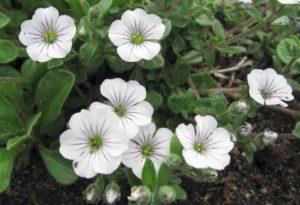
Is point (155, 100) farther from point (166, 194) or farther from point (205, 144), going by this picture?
point (166, 194)

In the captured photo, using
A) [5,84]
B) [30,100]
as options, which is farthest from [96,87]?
[5,84]

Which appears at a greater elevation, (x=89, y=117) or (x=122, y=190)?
(x=89, y=117)

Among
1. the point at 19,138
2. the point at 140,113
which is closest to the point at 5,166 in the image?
the point at 19,138

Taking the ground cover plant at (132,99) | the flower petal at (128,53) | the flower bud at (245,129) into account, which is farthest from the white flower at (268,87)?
the flower petal at (128,53)

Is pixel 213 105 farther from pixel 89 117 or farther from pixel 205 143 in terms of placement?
pixel 89 117

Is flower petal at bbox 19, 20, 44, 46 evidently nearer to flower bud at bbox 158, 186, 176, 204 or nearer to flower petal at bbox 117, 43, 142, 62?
flower petal at bbox 117, 43, 142, 62

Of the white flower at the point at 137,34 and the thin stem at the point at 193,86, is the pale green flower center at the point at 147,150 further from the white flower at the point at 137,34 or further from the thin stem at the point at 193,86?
the thin stem at the point at 193,86
